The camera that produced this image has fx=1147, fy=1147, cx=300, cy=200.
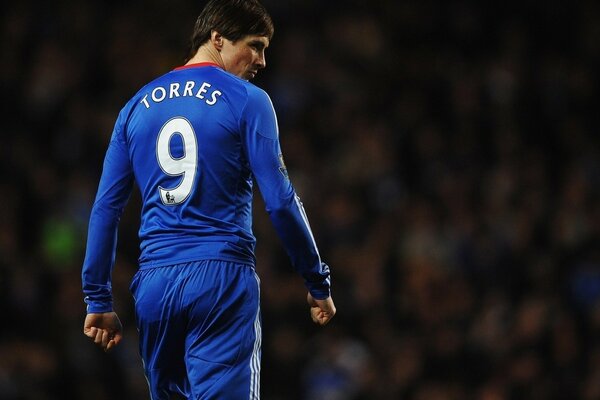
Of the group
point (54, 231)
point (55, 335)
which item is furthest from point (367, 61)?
point (55, 335)

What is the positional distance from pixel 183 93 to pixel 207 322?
788 mm

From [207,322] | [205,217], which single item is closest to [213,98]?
[205,217]

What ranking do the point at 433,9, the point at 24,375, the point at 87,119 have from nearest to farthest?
1. the point at 24,375
2. the point at 87,119
3. the point at 433,9

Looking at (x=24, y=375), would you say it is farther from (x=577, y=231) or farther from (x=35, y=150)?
(x=577, y=231)

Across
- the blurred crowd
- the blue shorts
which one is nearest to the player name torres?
the blue shorts

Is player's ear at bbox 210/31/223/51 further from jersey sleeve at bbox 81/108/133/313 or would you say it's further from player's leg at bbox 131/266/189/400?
player's leg at bbox 131/266/189/400

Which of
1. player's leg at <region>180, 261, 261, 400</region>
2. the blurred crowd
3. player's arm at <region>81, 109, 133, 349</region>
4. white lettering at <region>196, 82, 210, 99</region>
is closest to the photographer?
player's leg at <region>180, 261, 261, 400</region>

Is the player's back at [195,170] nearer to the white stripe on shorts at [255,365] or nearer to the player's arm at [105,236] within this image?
the player's arm at [105,236]

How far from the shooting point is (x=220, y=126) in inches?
152

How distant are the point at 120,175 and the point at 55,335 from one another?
4687 mm

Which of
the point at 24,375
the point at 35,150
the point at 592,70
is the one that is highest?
the point at 592,70

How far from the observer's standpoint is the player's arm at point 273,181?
3818 mm

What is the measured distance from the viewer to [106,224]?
4.02 meters

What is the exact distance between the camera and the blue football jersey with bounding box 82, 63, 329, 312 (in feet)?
12.6
